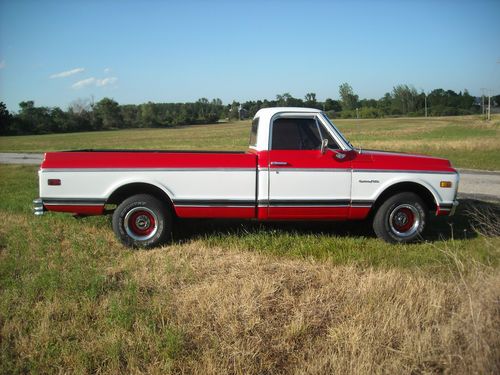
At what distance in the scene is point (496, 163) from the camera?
659 inches

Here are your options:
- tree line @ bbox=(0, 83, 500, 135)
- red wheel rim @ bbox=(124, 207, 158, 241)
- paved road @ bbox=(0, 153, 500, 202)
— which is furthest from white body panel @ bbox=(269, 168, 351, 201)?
tree line @ bbox=(0, 83, 500, 135)

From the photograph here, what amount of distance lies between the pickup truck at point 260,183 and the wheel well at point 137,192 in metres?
0.01

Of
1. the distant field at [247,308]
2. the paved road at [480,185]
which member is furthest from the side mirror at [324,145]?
the paved road at [480,185]

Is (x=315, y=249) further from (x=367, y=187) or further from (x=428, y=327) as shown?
(x=428, y=327)

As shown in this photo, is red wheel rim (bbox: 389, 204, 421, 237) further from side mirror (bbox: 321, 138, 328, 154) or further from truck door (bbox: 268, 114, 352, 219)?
side mirror (bbox: 321, 138, 328, 154)

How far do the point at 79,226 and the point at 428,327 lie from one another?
5.24m

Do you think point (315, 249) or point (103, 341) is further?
point (315, 249)

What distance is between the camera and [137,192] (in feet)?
18.7

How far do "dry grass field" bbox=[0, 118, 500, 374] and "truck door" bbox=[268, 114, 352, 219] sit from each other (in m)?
0.45

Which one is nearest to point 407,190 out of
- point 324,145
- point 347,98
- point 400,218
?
point 400,218

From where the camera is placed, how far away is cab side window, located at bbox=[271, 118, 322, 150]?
5652 mm

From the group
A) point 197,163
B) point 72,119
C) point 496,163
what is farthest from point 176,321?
point 72,119

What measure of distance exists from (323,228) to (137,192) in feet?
9.66

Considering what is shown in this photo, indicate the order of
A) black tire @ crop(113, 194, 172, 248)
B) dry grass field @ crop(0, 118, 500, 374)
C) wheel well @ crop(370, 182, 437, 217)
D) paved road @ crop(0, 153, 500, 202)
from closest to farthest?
dry grass field @ crop(0, 118, 500, 374), black tire @ crop(113, 194, 172, 248), wheel well @ crop(370, 182, 437, 217), paved road @ crop(0, 153, 500, 202)
